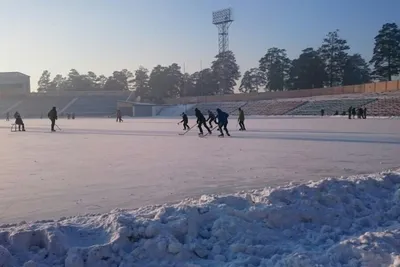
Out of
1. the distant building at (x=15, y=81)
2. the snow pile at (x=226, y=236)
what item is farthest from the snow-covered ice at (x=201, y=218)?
the distant building at (x=15, y=81)

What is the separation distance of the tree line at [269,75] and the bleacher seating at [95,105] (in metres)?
9.86

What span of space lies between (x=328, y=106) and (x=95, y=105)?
4517 centimetres

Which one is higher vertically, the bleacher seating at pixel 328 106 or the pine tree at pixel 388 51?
the pine tree at pixel 388 51

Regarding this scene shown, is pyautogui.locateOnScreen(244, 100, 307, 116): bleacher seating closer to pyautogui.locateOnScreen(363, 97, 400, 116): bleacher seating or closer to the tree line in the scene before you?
pyautogui.locateOnScreen(363, 97, 400, 116): bleacher seating

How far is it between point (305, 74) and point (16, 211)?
79.5 meters

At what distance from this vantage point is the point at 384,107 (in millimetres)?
43031

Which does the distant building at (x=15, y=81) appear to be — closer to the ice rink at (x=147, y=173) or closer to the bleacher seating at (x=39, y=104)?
the bleacher seating at (x=39, y=104)

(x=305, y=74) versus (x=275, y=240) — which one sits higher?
(x=305, y=74)

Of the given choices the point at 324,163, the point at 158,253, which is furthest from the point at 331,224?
the point at 324,163

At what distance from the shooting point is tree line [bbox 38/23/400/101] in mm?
73312

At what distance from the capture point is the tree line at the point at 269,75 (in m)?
73.3

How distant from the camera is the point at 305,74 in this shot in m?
80.8

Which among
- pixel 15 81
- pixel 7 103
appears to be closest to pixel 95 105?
pixel 7 103

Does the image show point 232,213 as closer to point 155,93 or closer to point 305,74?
point 305,74
